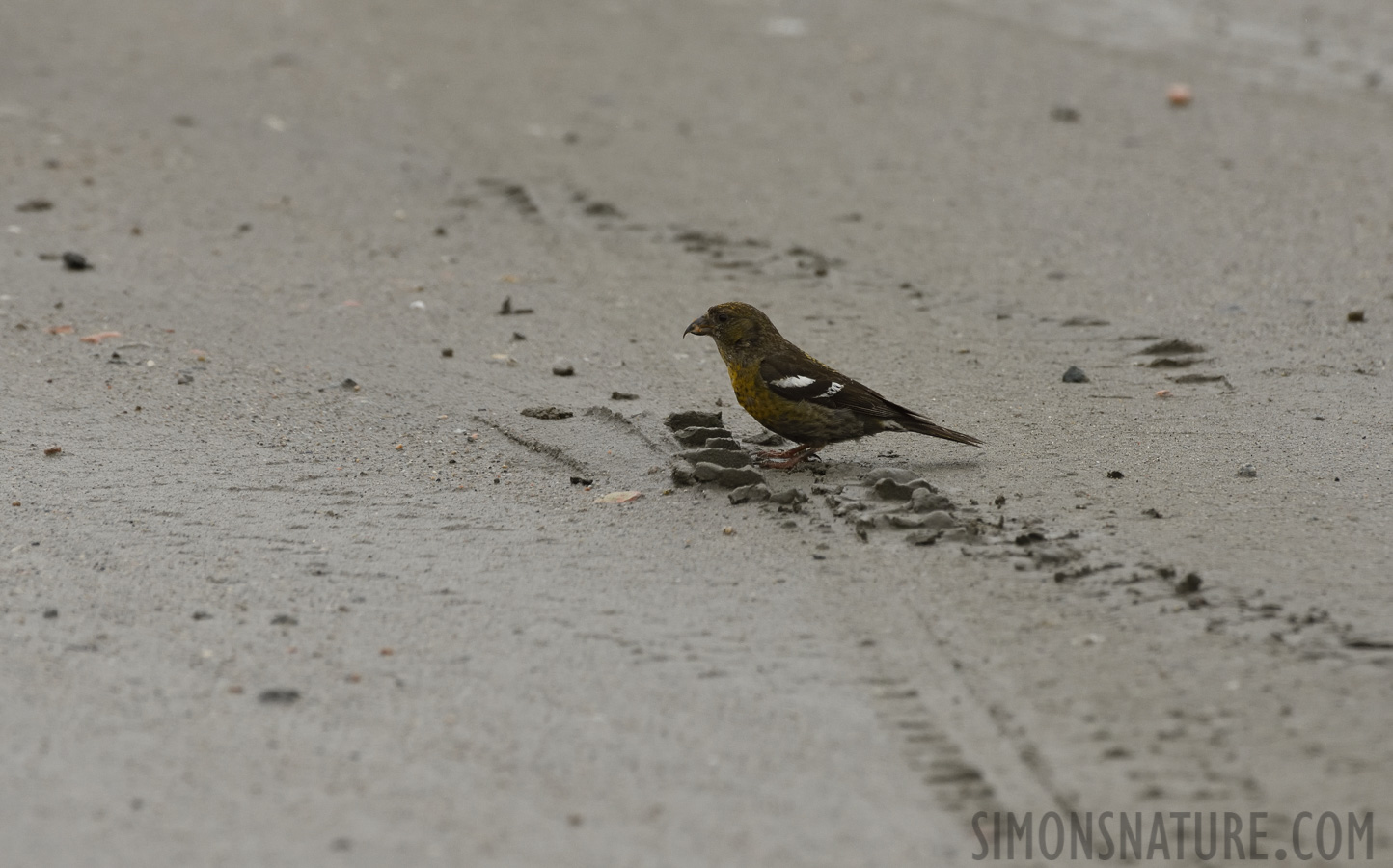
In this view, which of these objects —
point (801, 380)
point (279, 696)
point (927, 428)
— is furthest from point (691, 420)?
point (279, 696)

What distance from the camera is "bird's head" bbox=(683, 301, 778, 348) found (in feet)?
18.7

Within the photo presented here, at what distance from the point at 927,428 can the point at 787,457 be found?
0.55m

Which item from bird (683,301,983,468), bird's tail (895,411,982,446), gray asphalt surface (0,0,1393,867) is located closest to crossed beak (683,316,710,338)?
bird (683,301,983,468)

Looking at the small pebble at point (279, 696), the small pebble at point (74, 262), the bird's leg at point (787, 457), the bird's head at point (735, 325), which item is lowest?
the small pebble at point (279, 696)

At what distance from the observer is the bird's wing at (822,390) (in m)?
5.41

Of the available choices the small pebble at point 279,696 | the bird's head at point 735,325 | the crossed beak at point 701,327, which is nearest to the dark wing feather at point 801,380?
the bird's head at point 735,325

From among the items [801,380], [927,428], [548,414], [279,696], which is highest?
[801,380]

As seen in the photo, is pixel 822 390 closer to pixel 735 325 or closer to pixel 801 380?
pixel 801 380

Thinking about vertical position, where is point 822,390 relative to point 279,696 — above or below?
above

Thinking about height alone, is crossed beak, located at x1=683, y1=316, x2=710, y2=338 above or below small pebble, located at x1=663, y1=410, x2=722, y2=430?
above

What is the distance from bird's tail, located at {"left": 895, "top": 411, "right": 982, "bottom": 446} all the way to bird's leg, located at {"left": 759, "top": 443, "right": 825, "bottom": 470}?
33 centimetres

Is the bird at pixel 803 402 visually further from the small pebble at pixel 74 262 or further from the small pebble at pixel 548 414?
the small pebble at pixel 74 262

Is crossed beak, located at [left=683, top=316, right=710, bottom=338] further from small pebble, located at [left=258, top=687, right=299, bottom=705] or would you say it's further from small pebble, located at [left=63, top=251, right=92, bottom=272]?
small pebble, located at [left=63, top=251, right=92, bottom=272]

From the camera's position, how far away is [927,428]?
17.7 ft
